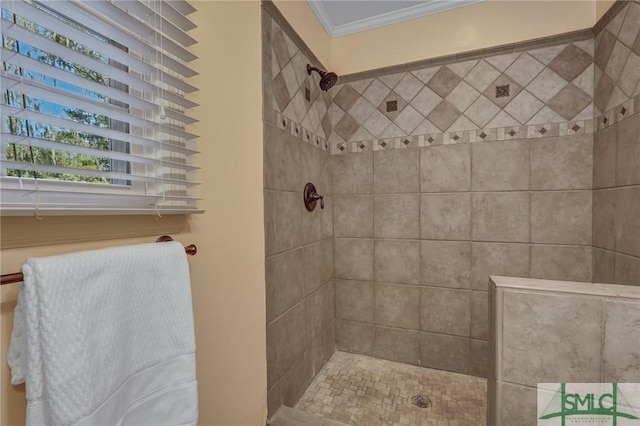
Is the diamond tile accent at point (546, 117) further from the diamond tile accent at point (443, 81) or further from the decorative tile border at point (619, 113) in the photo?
the diamond tile accent at point (443, 81)

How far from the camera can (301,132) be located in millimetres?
1550

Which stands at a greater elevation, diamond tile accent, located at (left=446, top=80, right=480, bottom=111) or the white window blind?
diamond tile accent, located at (left=446, top=80, right=480, bottom=111)

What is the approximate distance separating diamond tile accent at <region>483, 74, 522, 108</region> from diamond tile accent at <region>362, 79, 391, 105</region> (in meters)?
0.58

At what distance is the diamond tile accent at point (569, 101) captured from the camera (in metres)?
1.45

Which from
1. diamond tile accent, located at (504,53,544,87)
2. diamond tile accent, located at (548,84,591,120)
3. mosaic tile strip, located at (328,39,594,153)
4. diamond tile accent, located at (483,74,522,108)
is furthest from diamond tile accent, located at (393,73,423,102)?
diamond tile accent, located at (548,84,591,120)

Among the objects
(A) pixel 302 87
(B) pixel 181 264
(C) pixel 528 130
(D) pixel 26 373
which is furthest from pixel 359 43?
(D) pixel 26 373

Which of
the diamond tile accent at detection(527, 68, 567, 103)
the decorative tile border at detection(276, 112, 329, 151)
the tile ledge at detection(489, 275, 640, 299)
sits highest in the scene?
the diamond tile accent at detection(527, 68, 567, 103)

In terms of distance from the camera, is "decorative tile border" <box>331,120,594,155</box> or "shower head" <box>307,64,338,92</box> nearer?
"decorative tile border" <box>331,120,594,155</box>

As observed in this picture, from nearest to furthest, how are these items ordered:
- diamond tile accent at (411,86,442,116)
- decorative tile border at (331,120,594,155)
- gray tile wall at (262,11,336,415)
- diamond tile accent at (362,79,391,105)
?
gray tile wall at (262,11,336,415) → decorative tile border at (331,120,594,155) → diamond tile accent at (411,86,442,116) → diamond tile accent at (362,79,391,105)

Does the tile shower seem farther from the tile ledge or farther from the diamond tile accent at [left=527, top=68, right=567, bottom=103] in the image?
the tile ledge

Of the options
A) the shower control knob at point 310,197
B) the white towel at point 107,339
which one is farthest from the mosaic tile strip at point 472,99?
the white towel at point 107,339

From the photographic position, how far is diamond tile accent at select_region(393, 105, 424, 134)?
174 centimetres

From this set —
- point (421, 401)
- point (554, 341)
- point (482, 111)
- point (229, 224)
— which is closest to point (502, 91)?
point (482, 111)

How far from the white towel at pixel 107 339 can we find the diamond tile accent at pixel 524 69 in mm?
1885
